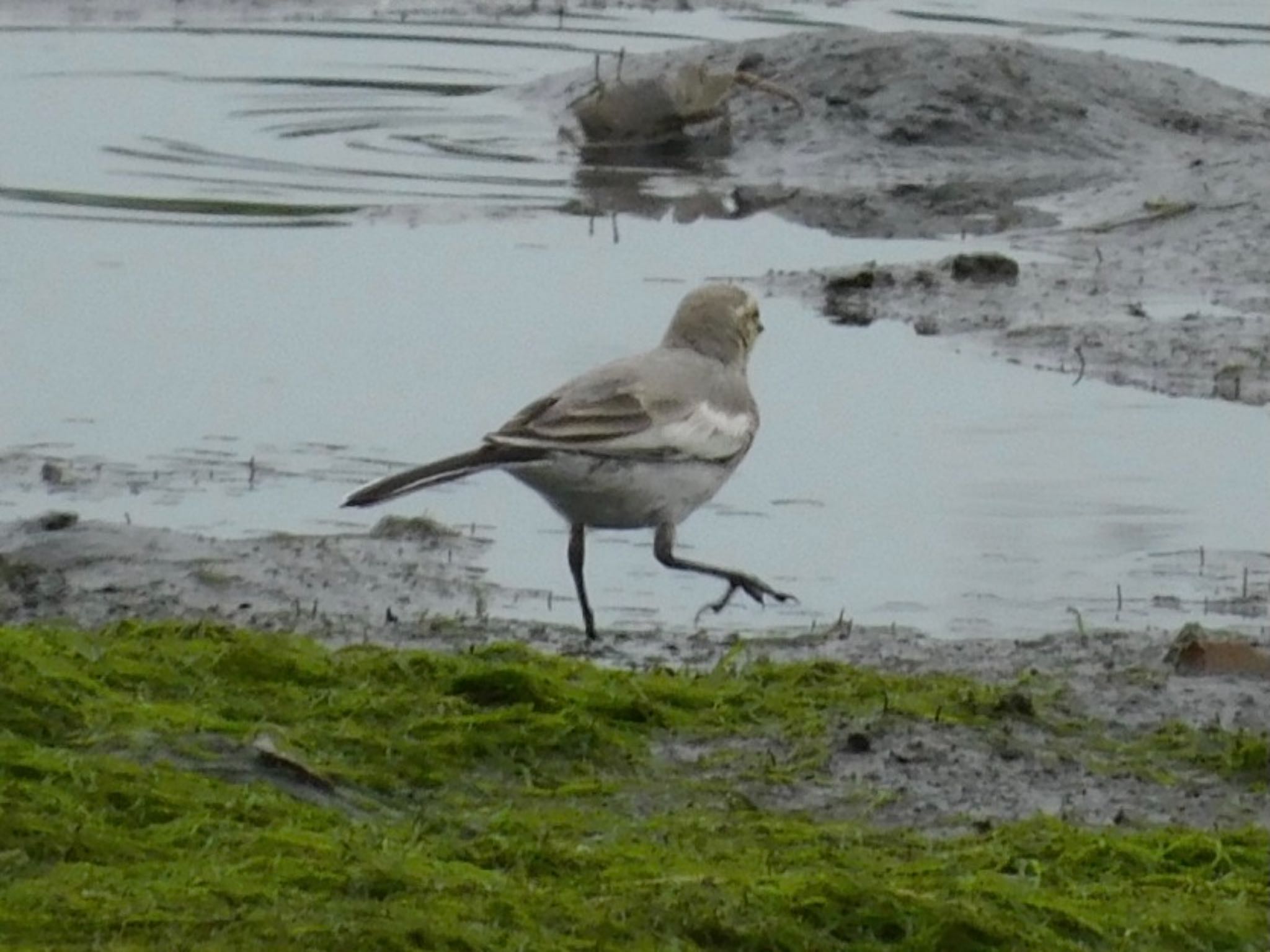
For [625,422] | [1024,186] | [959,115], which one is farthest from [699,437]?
[959,115]

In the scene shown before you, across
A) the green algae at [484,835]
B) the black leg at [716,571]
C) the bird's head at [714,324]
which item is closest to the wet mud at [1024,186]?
the bird's head at [714,324]

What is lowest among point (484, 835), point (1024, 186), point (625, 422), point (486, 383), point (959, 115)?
point (486, 383)

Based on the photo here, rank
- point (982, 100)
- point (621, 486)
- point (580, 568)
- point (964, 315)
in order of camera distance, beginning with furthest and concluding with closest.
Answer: point (982, 100) → point (964, 315) → point (580, 568) → point (621, 486)

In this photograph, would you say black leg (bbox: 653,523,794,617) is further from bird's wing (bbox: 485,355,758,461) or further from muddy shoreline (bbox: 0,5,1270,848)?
bird's wing (bbox: 485,355,758,461)

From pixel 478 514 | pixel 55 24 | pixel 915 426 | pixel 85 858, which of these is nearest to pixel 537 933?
pixel 85 858

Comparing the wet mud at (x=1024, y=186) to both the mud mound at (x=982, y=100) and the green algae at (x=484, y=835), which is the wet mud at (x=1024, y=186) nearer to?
the mud mound at (x=982, y=100)

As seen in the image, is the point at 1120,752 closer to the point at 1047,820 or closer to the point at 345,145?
the point at 1047,820

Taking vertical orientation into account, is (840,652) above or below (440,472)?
below

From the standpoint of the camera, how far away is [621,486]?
8016mm

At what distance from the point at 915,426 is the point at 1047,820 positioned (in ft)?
16.2

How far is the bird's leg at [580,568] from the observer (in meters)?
8.02

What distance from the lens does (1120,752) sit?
6.72m

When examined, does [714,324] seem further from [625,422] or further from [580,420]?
[580,420]

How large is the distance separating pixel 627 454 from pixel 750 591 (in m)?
0.56
